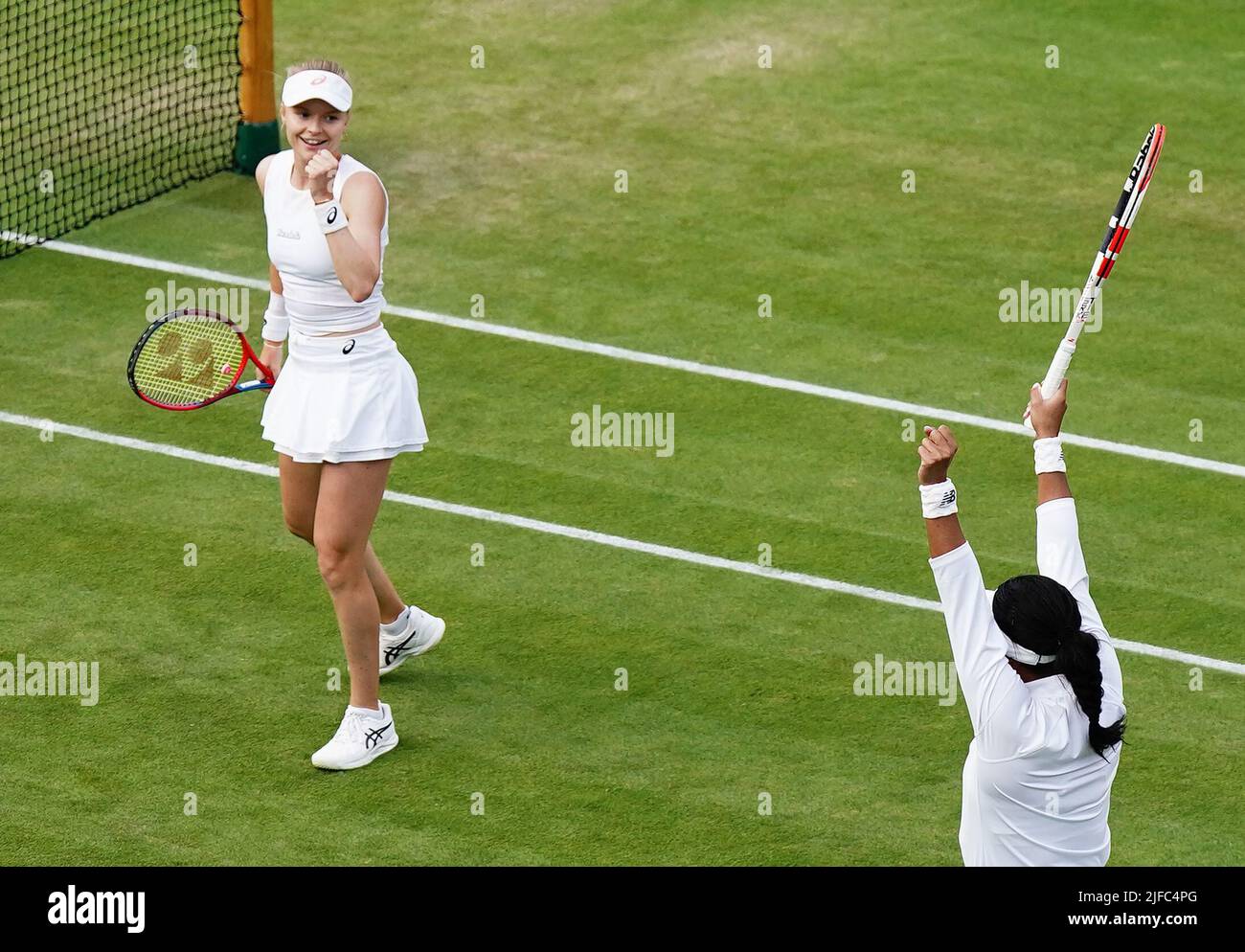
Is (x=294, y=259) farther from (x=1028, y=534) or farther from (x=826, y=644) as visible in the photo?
(x=1028, y=534)

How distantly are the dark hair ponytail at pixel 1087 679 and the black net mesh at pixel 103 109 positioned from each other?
10.0 metres

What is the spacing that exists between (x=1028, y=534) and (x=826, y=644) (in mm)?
1703

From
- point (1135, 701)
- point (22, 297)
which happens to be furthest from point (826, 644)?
point (22, 297)

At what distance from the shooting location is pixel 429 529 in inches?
428

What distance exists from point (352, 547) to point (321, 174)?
166 cm

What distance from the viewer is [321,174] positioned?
7953mm

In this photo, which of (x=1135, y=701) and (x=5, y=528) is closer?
(x=1135, y=701)

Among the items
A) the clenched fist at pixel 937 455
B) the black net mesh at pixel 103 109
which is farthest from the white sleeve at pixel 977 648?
the black net mesh at pixel 103 109

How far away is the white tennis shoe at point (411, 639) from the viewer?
9523 mm

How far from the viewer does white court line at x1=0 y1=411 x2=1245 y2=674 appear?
391 inches

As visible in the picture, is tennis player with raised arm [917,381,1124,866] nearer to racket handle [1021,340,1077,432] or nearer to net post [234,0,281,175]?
racket handle [1021,340,1077,432]

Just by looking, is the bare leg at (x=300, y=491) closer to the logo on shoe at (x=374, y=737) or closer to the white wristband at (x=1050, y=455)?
the logo on shoe at (x=374, y=737)
